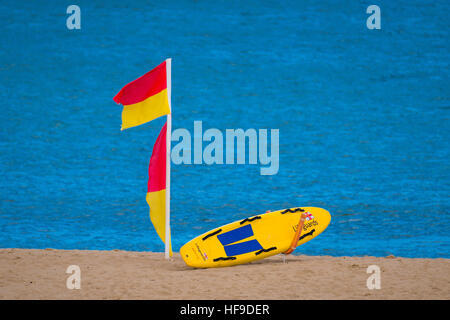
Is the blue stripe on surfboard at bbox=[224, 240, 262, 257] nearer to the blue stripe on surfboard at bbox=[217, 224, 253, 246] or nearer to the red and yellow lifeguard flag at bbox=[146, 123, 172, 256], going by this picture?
the blue stripe on surfboard at bbox=[217, 224, 253, 246]

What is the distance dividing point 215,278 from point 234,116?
17.3 m

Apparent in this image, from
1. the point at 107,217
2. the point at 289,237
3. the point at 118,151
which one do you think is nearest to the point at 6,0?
the point at 118,151

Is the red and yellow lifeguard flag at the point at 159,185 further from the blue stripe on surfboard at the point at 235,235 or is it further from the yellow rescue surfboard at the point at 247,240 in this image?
the blue stripe on surfboard at the point at 235,235

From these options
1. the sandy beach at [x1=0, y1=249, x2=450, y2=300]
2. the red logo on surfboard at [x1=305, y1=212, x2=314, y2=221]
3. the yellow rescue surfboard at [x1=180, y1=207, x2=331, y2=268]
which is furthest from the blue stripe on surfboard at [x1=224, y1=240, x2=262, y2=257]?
the red logo on surfboard at [x1=305, y1=212, x2=314, y2=221]

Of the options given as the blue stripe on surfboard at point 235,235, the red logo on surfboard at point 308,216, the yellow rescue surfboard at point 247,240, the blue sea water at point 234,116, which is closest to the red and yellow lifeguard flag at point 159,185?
the yellow rescue surfboard at point 247,240

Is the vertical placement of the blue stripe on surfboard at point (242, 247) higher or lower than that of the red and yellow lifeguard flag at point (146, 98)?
lower

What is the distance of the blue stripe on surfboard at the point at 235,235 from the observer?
10.2m

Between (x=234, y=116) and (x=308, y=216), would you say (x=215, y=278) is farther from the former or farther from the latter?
(x=234, y=116)

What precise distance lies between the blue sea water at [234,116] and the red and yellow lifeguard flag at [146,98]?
139 inches

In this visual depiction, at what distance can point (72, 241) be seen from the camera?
13875 mm

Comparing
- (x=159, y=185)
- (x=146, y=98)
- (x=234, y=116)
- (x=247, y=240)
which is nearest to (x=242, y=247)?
(x=247, y=240)

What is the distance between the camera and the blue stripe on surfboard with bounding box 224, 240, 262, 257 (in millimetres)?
10117

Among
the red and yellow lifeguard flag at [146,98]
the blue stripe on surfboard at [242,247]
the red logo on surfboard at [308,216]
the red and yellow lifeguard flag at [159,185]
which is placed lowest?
the blue stripe on surfboard at [242,247]

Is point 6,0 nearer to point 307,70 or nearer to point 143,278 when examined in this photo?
point 307,70
